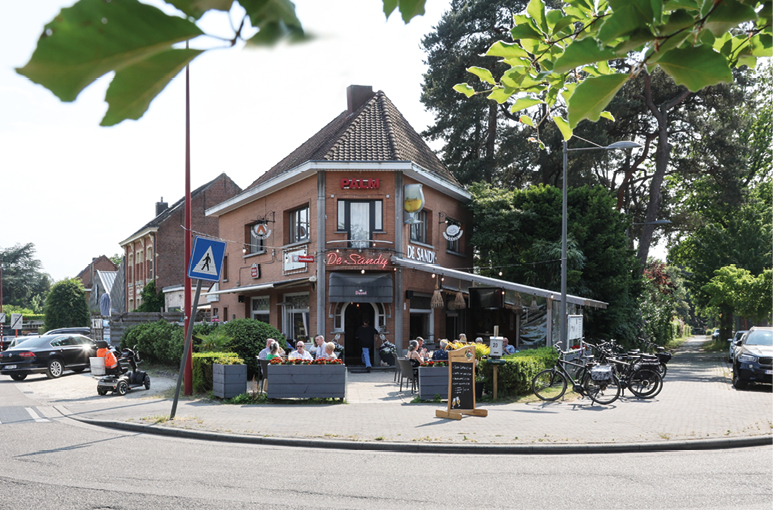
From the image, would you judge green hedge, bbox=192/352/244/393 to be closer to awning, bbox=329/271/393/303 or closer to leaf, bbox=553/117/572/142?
awning, bbox=329/271/393/303

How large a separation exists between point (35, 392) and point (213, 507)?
14.5m

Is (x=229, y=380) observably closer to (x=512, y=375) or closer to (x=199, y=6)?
(x=512, y=375)

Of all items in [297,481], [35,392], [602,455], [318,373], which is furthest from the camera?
[35,392]

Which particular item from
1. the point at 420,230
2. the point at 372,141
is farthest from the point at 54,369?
the point at 420,230

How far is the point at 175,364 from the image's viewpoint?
22469mm

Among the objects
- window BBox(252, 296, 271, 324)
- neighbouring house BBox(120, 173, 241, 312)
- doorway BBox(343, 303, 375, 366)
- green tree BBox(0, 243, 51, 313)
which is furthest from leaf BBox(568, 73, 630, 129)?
green tree BBox(0, 243, 51, 313)

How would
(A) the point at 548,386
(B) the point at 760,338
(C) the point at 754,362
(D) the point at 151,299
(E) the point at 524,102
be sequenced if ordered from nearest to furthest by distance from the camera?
(E) the point at 524,102, (A) the point at 548,386, (C) the point at 754,362, (B) the point at 760,338, (D) the point at 151,299

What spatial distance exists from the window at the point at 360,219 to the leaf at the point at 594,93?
2267 cm

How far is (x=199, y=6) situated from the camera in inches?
30.5

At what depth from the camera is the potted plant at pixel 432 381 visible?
1480 cm

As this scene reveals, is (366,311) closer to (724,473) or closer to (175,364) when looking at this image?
(175,364)

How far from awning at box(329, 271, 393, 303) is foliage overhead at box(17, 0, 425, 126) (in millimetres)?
22540

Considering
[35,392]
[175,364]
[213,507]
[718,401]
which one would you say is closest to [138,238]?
[175,364]

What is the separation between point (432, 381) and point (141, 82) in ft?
47.3
